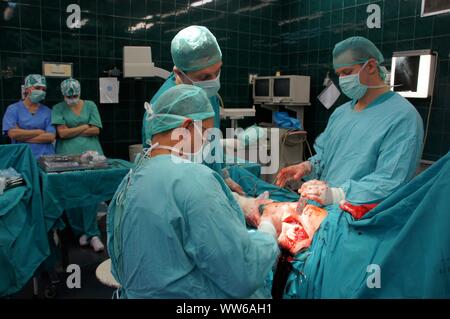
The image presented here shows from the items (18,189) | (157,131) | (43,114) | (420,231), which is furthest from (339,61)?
(43,114)

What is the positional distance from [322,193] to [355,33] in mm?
3484

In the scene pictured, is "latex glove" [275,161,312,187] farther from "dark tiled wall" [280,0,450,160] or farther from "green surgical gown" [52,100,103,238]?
"dark tiled wall" [280,0,450,160]

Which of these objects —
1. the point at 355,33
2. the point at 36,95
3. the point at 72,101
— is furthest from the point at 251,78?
the point at 36,95

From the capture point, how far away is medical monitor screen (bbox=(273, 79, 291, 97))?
4961 millimetres

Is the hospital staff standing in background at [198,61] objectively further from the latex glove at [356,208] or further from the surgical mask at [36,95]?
the surgical mask at [36,95]

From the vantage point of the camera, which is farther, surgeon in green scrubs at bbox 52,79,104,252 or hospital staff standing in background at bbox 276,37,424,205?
surgeon in green scrubs at bbox 52,79,104,252

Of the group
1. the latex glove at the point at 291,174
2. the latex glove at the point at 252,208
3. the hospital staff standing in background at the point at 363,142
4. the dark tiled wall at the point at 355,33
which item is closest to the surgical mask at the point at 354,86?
the hospital staff standing in background at the point at 363,142

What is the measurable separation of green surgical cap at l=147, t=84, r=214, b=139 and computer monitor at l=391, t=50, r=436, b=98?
9.88 ft

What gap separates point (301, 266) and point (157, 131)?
85cm

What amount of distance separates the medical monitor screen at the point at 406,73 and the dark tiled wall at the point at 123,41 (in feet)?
6.67

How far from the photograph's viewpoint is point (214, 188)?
3.70 feet

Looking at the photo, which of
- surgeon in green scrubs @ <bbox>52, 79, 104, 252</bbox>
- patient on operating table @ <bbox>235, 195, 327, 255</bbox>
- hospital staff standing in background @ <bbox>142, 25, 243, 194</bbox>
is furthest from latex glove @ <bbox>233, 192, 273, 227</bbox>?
surgeon in green scrubs @ <bbox>52, 79, 104, 252</bbox>

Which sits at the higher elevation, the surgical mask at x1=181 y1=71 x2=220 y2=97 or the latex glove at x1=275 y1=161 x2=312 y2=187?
the surgical mask at x1=181 y1=71 x2=220 y2=97
